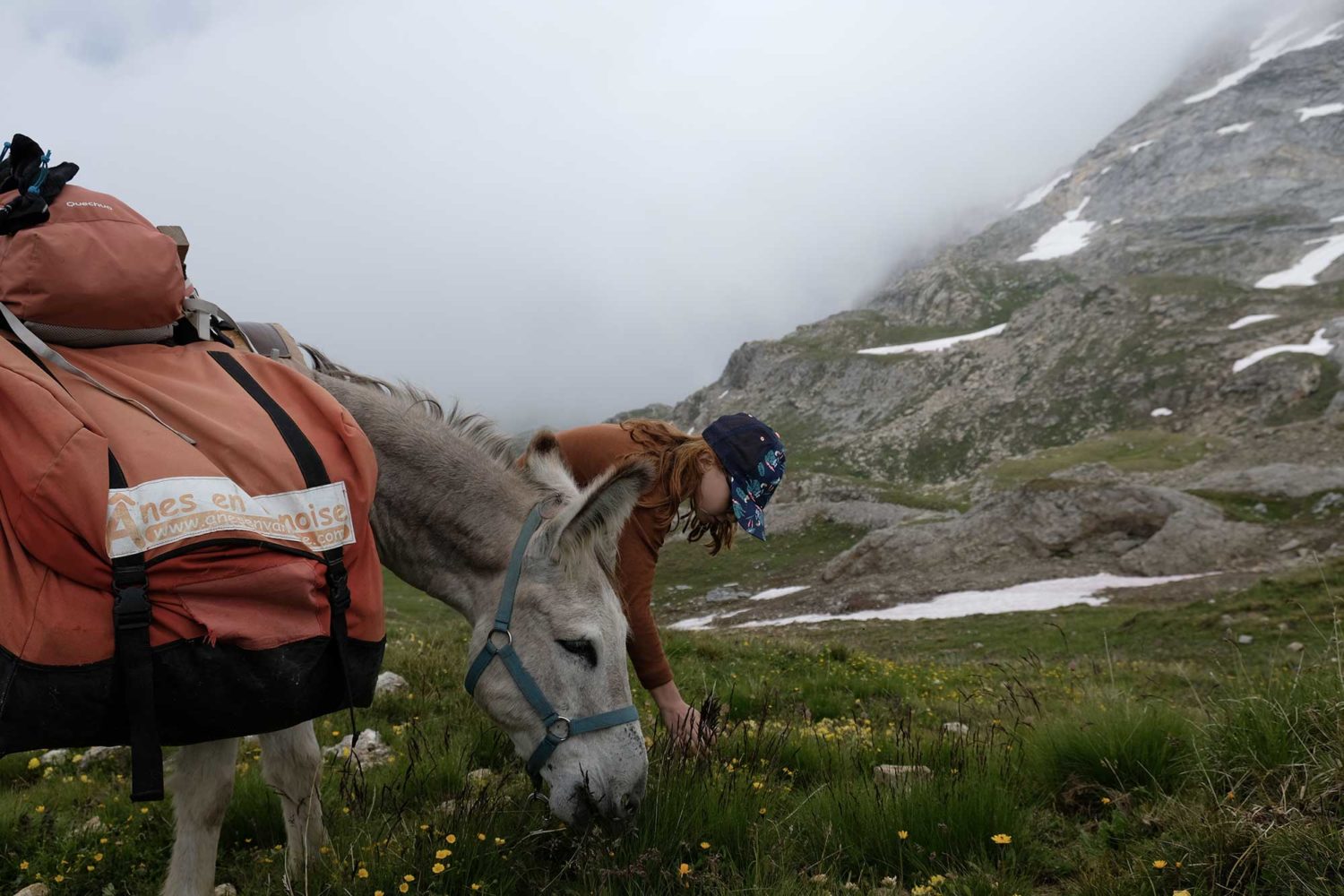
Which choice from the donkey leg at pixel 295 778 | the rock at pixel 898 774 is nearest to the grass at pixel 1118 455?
the rock at pixel 898 774

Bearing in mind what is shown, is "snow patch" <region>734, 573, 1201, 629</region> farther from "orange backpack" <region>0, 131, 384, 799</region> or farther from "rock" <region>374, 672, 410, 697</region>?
"orange backpack" <region>0, 131, 384, 799</region>

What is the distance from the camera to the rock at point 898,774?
4.25m

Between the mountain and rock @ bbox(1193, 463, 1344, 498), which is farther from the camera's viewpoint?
the mountain

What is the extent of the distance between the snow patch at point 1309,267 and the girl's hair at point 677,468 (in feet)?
512

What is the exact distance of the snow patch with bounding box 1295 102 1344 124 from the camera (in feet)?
629

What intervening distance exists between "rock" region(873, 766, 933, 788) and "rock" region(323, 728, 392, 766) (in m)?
3.54

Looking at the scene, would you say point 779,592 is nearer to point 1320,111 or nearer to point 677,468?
point 677,468

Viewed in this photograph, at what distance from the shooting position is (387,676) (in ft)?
27.5

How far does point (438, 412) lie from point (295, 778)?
7.40ft

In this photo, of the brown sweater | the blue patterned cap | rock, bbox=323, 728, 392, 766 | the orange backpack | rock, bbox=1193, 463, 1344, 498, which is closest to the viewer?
the orange backpack

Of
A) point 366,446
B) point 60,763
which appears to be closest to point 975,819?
point 366,446

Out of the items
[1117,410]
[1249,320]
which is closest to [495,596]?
[1117,410]

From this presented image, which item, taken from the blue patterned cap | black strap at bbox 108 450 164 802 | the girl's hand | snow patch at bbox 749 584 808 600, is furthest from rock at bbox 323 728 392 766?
snow patch at bbox 749 584 808 600

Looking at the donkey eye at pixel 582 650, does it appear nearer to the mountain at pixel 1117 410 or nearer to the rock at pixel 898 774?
the rock at pixel 898 774
